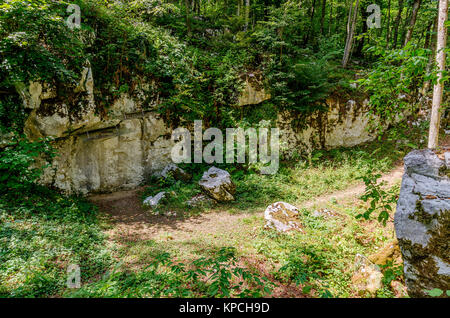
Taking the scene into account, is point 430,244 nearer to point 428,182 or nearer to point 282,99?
point 428,182

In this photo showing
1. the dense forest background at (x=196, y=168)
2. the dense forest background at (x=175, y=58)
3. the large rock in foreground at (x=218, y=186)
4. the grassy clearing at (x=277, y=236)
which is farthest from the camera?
the large rock in foreground at (x=218, y=186)

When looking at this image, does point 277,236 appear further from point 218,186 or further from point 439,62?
point 439,62

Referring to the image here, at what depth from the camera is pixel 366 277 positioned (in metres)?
4.15

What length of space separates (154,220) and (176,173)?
9.16ft

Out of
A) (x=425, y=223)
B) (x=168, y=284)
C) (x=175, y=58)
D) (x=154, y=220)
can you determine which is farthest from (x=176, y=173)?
(x=425, y=223)

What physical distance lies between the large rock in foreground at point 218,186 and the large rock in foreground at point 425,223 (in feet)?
18.6

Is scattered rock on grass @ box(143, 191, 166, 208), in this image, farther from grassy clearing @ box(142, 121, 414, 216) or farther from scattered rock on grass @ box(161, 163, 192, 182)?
scattered rock on grass @ box(161, 163, 192, 182)

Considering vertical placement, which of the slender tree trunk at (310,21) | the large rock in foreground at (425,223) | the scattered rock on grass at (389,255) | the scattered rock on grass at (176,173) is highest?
the slender tree trunk at (310,21)

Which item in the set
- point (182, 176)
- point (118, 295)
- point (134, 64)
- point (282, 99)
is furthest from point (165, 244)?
point (282, 99)

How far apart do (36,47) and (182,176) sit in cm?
653

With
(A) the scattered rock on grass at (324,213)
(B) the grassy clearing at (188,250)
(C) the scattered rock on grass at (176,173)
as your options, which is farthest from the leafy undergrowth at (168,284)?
(C) the scattered rock on grass at (176,173)

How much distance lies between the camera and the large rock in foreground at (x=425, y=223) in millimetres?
3096

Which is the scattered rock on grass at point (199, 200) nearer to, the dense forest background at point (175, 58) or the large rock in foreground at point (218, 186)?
the large rock in foreground at point (218, 186)
